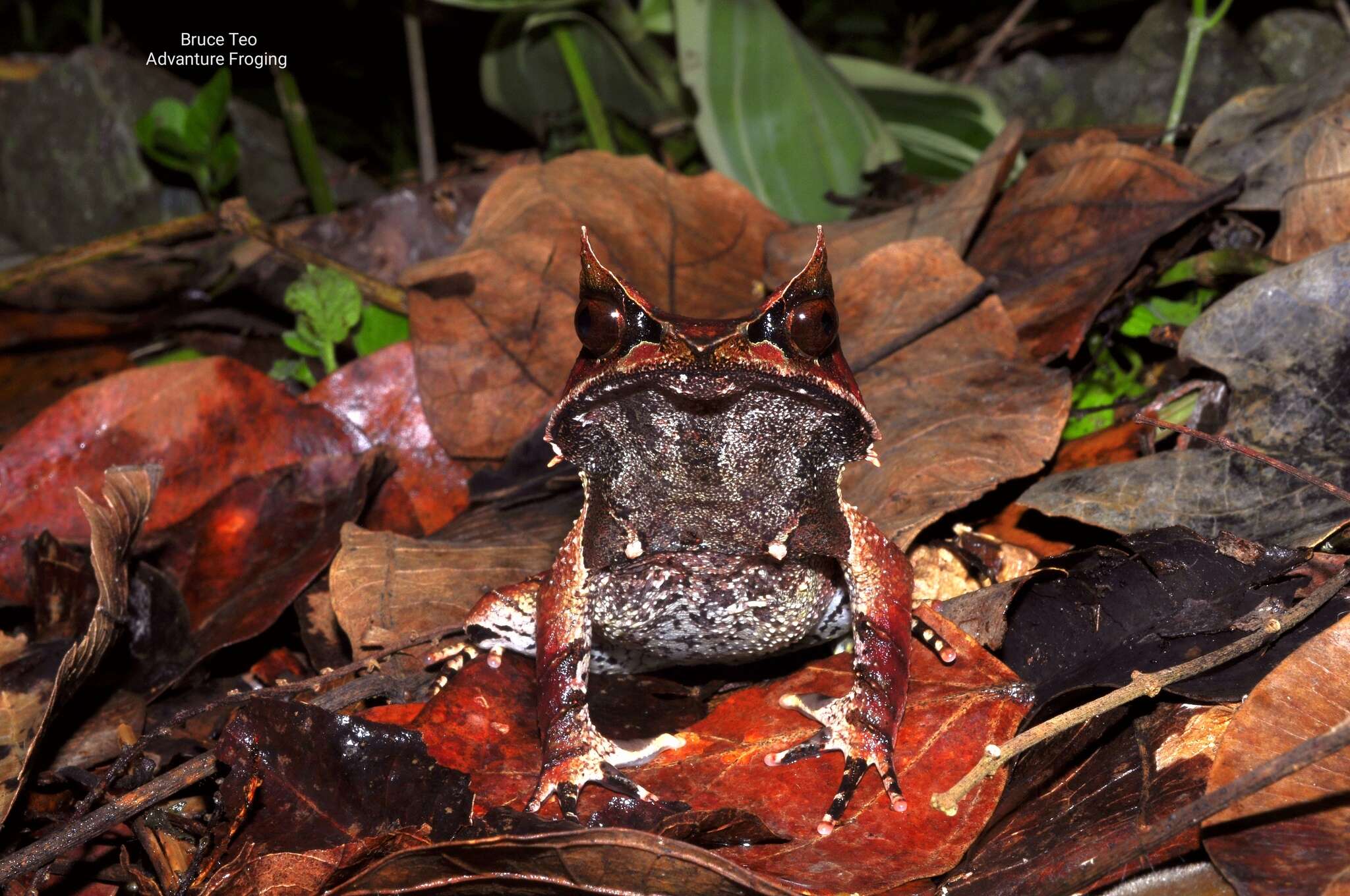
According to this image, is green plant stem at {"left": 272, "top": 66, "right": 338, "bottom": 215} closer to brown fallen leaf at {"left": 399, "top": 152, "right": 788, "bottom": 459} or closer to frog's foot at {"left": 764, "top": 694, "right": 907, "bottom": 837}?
brown fallen leaf at {"left": 399, "top": 152, "right": 788, "bottom": 459}

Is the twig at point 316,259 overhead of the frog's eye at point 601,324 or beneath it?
beneath

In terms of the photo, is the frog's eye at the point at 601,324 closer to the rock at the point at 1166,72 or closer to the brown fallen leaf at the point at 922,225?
the brown fallen leaf at the point at 922,225

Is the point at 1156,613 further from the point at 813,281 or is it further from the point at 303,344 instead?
the point at 303,344

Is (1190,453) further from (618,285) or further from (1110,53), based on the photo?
(1110,53)

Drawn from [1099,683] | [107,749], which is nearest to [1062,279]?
[1099,683]

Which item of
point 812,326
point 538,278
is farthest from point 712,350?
point 538,278

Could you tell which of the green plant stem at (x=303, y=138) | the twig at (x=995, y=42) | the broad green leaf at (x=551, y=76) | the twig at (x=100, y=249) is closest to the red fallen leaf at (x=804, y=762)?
the twig at (x=100, y=249)
